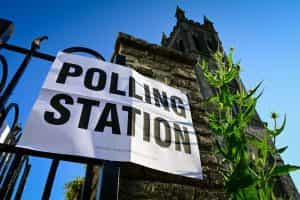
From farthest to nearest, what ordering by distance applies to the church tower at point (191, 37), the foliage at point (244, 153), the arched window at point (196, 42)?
the arched window at point (196, 42), the church tower at point (191, 37), the foliage at point (244, 153)

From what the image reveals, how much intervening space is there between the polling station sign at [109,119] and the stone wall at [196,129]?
5.4 inches

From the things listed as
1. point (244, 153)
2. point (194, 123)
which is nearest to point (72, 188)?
point (194, 123)

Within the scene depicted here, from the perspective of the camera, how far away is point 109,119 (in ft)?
→ 3.79

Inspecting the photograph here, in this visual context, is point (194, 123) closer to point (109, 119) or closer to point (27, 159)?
point (109, 119)

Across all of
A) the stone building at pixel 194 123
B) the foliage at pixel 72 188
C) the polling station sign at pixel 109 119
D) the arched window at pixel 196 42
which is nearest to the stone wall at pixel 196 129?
the stone building at pixel 194 123

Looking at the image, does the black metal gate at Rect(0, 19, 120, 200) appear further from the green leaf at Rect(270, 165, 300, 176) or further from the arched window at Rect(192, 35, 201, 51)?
the arched window at Rect(192, 35, 201, 51)

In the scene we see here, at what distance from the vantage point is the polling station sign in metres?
1.01

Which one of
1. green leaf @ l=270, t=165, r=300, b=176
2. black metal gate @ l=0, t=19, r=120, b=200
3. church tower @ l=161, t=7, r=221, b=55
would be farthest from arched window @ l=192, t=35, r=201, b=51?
green leaf @ l=270, t=165, r=300, b=176

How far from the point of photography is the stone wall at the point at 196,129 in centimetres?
115

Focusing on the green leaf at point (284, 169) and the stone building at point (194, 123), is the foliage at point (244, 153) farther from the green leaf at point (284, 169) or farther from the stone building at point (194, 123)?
the stone building at point (194, 123)

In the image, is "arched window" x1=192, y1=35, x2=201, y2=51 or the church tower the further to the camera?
"arched window" x1=192, y1=35, x2=201, y2=51

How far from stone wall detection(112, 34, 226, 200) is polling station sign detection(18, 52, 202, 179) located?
0.45 feet

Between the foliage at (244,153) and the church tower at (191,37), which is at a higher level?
the church tower at (191,37)

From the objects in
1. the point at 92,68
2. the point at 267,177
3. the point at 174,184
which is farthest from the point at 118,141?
the point at 267,177
